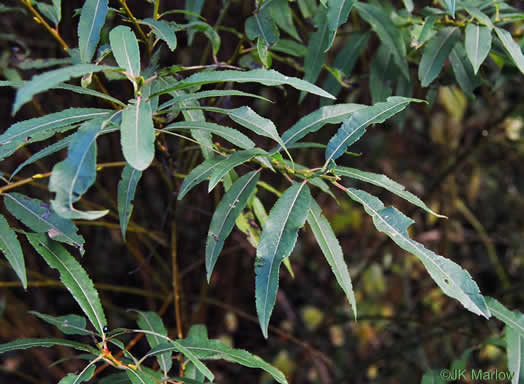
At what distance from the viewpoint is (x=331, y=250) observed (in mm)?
653

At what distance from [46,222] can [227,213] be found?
0.77 feet

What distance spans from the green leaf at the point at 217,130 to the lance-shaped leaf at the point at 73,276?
22cm

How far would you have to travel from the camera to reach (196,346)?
0.69 m

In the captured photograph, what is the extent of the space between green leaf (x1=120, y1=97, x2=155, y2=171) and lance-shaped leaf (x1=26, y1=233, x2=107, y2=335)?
0.24 m

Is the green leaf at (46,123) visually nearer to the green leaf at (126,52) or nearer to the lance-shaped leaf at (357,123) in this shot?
the green leaf at (126,52)

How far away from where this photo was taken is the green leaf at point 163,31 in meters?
0.65

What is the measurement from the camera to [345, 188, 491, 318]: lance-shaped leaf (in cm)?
56

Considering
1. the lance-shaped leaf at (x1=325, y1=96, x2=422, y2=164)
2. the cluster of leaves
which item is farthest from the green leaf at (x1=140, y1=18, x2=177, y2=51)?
the lance-shaped leaf at (x1=325, y1=96, x2=422, y2=164)

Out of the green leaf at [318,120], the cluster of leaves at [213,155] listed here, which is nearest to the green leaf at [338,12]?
the cluster of leaves at [213,155]

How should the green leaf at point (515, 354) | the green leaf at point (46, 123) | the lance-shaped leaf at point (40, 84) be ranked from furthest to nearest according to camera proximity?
the green leaf at point (515, 354), the green leaf at point (46, 123), the lance-shaped leaf at point (40, 84)

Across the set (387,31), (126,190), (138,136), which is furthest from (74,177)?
(387,31)

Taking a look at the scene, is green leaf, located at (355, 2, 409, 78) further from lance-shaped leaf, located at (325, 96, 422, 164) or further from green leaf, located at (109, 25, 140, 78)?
green leaf, located at (109, 25, 140, 78)

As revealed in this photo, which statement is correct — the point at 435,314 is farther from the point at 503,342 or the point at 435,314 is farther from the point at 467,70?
the point at 467,70

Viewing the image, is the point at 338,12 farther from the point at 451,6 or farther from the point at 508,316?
the point at 508,316
